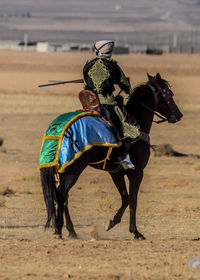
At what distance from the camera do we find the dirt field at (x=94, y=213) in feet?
28.1

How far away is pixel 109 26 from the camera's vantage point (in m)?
154

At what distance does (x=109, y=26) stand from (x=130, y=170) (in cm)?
14391

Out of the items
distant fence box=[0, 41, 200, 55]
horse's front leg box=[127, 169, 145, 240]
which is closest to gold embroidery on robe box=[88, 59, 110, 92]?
horse's front leg box=[127, 169, 145, 240]

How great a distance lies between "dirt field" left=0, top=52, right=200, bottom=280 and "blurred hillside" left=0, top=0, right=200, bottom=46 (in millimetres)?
A: 78070

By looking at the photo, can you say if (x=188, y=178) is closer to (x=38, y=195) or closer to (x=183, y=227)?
(x=38, y=195)

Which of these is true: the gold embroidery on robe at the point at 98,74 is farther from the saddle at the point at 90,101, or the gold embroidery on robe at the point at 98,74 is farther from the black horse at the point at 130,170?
the black horse at the point at 130,170

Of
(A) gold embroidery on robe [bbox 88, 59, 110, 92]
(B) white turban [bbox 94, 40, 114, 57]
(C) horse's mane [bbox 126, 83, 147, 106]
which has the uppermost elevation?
(B) white turban [bbox 94, 40, 114, 57]

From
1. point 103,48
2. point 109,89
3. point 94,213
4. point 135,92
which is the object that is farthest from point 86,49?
point 109,89

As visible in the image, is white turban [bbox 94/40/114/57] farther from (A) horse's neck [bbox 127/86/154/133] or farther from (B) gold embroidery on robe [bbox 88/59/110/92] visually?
(A) horse's neck [bbox 127/86/154/133]

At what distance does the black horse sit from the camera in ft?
33.7

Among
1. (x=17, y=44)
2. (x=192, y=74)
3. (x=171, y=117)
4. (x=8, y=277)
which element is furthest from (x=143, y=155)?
(x=17, y=44)

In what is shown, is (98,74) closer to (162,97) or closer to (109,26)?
(162,97)

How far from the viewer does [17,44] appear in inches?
3334

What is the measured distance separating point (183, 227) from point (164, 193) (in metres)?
4.02
